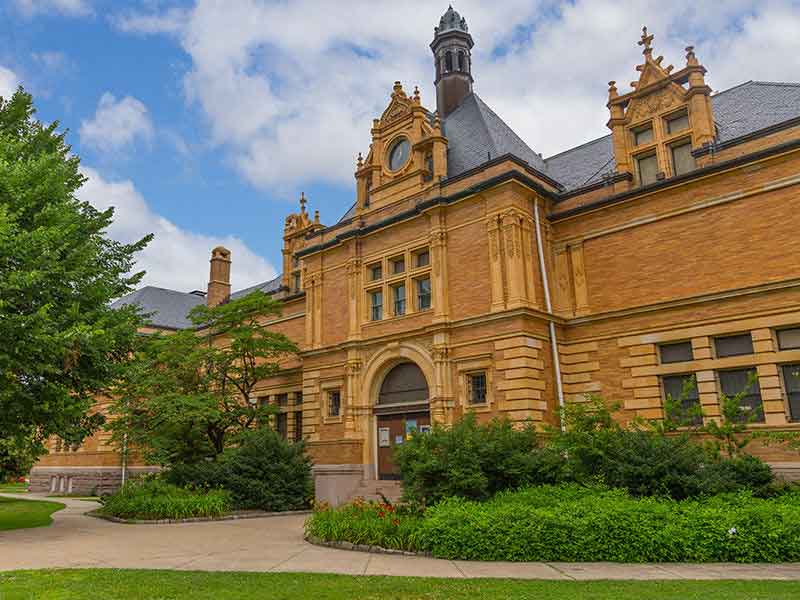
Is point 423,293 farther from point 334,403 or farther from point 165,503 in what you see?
point 165,503

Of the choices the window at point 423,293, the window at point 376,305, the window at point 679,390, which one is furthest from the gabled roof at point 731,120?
the window at point 376,305

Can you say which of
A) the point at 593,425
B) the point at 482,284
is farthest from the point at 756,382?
the point at 482,284

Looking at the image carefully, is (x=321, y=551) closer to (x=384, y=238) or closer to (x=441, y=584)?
(x=441, y=584)

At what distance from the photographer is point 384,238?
28.9m

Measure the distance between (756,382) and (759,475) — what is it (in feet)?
18.9

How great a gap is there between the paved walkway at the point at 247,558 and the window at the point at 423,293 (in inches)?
429

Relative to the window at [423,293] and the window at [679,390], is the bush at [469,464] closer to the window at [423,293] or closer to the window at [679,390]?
the window at [679,390]

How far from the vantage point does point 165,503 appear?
70.1 ft

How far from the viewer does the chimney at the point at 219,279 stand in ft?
153

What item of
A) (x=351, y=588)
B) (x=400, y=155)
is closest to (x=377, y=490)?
(x=351, y=588)

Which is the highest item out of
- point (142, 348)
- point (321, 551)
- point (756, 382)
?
point (142, 348)

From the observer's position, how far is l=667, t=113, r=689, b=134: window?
77.5ft

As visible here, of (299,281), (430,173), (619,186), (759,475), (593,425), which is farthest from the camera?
(299,281)

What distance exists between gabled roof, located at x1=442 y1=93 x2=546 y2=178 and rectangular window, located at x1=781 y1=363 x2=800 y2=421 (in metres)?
13.6
